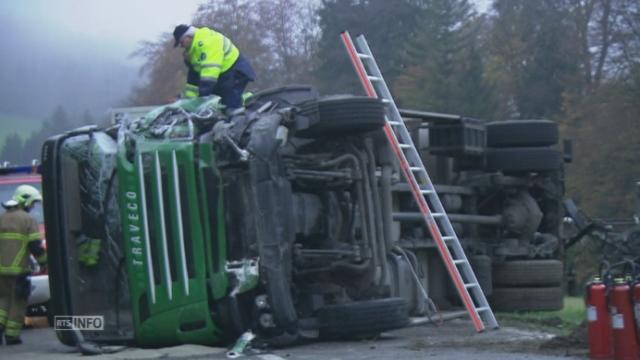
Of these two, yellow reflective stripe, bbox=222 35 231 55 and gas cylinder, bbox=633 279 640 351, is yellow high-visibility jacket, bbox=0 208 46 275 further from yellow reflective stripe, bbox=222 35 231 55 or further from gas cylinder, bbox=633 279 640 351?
gas cylinder, bbox=633 279 640 351

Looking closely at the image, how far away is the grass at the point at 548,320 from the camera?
1055 cm

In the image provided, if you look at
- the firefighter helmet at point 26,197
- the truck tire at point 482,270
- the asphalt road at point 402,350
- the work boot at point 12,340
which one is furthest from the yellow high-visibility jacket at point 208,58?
the truck tire at point 482,270

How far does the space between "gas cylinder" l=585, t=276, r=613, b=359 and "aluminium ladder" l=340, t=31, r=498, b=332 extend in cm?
219

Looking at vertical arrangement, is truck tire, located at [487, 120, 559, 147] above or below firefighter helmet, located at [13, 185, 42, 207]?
above

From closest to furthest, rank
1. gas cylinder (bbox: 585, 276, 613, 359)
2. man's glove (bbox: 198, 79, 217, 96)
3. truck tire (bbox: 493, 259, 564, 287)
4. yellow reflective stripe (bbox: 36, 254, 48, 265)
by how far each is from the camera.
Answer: gas cylinder (bbox: 585, 276, 613, 359)
man's glove (bbox: 198, 79, 217, 96)
yellow reflective stripe (bbox: 36, 254, 48, 265)
truck tire (bbox: 493, 259, 564, 287)

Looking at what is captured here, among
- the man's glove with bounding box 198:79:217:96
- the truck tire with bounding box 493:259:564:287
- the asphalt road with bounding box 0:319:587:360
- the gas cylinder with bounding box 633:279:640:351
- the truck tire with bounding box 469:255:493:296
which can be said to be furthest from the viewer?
the truck tire with bounding box 493:259:564:287

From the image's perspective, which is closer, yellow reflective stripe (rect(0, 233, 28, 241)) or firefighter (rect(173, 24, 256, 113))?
firefighter (rect(173, 24, 256, 113))

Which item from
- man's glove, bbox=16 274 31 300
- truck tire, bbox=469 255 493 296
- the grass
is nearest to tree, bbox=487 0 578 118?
the grass

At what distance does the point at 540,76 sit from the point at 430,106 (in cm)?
534

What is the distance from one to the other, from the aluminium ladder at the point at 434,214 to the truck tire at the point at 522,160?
1.50m

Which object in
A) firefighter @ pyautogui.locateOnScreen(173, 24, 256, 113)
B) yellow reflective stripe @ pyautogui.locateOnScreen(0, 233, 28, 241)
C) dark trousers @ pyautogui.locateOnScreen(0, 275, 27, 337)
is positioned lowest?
dark trousers @ pyautogui.locateOnScreen(0, 275, 27, 337)

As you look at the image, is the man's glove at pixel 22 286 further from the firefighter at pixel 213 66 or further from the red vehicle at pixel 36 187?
the firefighter at pixel 213 66

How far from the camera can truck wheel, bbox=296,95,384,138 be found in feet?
28.7

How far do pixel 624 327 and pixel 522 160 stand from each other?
4.43 meters
